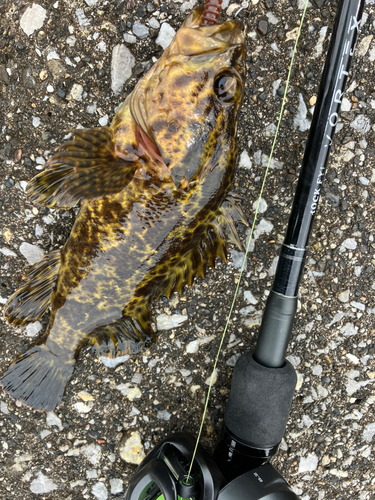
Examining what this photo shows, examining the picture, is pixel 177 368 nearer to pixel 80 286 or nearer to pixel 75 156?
pixel 80 286

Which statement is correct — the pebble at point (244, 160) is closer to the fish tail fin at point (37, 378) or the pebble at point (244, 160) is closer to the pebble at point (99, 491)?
the fish tail fin at point (37, 378)

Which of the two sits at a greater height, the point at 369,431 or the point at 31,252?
the point at 31,252

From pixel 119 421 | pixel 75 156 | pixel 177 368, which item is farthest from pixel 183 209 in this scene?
pixel 119 421

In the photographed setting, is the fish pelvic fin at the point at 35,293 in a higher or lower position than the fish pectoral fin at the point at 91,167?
lower

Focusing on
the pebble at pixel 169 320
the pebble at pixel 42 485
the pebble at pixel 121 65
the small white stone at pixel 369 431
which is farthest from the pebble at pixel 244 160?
the pebble at pixel 42 485

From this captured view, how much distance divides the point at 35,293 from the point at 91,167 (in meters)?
0.66

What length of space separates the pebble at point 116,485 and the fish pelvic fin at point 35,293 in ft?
2.97

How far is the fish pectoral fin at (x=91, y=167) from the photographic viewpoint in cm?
127

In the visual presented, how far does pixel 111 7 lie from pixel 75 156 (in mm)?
733

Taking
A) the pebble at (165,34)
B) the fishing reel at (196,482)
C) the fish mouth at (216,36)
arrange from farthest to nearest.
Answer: the pebble at (165,34)
the fishing reel at (196,482)
the fish mouth at (216,36)

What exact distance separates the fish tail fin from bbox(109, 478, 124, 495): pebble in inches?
21.1

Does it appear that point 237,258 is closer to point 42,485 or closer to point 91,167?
point 91,167

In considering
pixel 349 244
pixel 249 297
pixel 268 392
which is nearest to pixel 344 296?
pixel 349 244

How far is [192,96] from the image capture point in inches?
47.3
